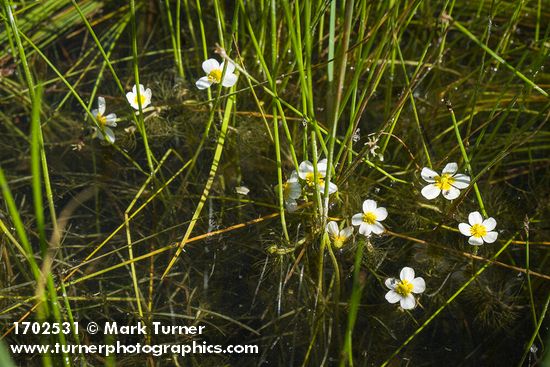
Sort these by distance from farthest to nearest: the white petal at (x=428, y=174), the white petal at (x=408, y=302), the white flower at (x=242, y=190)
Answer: the white flower at (x=242, y=190) → the white petal at (x=428, y=174) → the white petal at (x=408, y=302)

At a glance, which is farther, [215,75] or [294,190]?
[215,75]

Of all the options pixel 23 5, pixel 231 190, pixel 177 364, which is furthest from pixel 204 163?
pixel 23 5

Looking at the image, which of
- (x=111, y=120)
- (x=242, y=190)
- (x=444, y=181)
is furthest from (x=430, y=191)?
(x=111, y=120)

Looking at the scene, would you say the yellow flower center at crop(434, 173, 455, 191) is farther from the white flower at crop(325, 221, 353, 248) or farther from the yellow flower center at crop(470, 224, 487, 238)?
the white flower at crop(325, 221, 353, 248)

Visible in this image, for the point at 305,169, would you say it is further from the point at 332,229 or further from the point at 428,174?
the point at 428,174

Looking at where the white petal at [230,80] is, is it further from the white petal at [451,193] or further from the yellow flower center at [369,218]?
the white petal at [451,193]

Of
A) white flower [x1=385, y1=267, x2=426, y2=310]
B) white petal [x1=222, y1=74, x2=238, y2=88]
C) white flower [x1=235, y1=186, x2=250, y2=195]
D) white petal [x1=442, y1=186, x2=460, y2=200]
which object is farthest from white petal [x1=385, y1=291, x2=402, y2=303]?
white petal [x1=222, y1=74, x2=238, y2=88]

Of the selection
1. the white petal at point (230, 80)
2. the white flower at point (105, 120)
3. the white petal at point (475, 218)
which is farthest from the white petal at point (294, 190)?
the white flower at point (105, 120)
